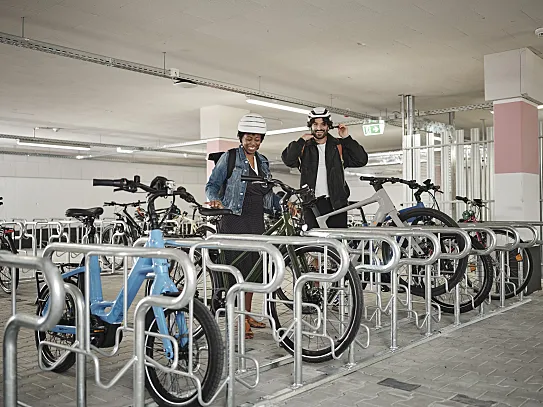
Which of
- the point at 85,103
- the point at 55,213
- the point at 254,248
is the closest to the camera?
the point at 254,248

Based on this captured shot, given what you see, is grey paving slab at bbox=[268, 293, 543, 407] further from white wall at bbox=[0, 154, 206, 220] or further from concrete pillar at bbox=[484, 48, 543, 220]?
white wall at bbox=[0, 154, 206, 220]

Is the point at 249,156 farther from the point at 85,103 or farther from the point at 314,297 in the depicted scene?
the point at 85,103

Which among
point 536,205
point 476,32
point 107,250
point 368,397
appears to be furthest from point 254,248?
point 536,205

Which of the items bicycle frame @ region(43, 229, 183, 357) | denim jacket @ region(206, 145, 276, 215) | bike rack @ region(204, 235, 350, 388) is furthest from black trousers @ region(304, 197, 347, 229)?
bicycle frame @ region(43, 229, 183, 357)

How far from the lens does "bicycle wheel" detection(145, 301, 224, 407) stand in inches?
101

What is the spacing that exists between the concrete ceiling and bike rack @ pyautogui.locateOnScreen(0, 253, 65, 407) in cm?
454

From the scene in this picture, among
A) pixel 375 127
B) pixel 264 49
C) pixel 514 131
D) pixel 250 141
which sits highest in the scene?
pixel 264 49

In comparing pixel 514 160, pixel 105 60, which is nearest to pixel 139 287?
pixel 105 60

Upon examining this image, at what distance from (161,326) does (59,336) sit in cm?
97

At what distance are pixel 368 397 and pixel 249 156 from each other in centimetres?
199

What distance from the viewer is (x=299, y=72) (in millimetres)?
8875

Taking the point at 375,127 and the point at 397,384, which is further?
the point at 375,127

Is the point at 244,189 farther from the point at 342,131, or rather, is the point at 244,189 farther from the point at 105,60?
the point at 105,60

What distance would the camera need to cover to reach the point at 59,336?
3.31 metres
